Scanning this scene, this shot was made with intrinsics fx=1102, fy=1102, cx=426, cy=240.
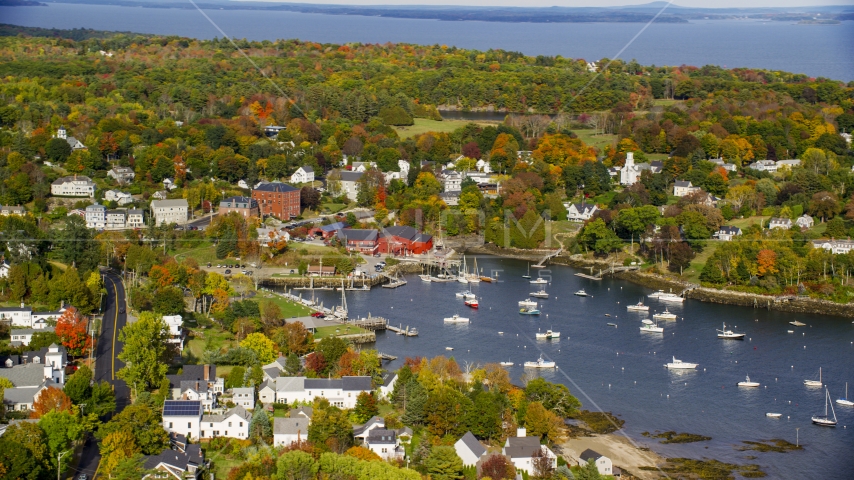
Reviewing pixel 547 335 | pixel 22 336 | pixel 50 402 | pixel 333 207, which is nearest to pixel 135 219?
pixel 333 207

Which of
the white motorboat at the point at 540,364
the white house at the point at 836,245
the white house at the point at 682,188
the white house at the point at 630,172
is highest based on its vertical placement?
the white house at the point at 630,172

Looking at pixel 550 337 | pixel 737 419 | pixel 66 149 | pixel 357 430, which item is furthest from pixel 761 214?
pixel 66 149

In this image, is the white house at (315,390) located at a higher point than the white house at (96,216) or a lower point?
lower

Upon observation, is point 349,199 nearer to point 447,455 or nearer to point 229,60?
point 447,455

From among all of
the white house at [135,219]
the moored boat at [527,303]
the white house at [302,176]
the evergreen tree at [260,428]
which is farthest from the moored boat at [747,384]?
the white house at [302,176]

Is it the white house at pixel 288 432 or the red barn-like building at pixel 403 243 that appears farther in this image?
the red barn-like building at pixel 403 243

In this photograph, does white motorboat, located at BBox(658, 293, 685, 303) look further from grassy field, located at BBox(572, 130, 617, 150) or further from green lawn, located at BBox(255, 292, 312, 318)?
grassy field, located at BBox(572, 130, 617, 150)

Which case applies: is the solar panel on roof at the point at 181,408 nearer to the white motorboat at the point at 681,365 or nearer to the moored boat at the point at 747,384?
the white motorboat at the point at 681,365

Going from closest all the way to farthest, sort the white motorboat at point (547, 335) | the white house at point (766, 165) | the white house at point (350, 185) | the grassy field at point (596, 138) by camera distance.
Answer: the white motorboat at point (547, 335), the white house at point (350, 185), the white house at point (766, 165), the grassy field at point (596, 138)
